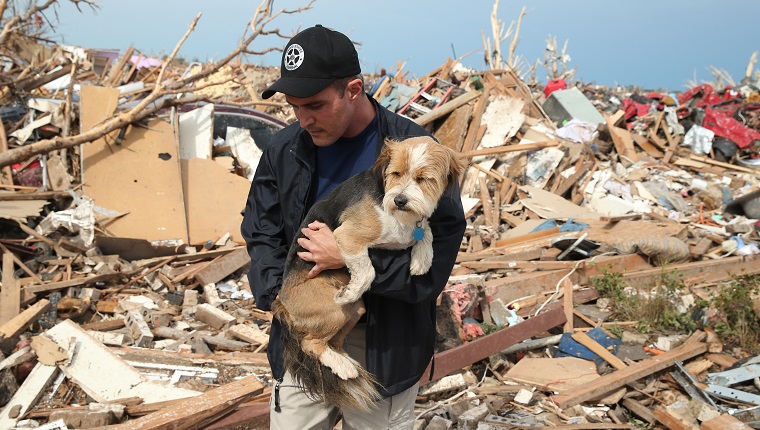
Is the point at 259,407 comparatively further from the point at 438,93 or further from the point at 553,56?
the point at 553,56

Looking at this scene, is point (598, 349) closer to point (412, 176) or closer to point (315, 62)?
point (412, 176)

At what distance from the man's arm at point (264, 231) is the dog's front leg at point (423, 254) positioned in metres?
0.65

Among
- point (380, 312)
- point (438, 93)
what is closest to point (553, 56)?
point (438, 93)

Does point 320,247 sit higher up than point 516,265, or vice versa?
point 320,247

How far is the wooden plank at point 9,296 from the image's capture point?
6258 mm

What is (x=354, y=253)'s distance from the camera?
234 cm

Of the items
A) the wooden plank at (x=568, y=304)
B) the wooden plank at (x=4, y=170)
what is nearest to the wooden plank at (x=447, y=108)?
the wooden plank at (x=568, y=304)

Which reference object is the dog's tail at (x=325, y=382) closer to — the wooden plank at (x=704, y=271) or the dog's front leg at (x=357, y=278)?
the dog's front leg at (x=357, y=278)

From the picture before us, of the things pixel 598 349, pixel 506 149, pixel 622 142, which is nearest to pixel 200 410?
pixel 598 349

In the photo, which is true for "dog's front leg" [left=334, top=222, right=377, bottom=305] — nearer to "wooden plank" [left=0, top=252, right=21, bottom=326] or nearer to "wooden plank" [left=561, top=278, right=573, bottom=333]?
"wooden plank" [left=561, top=278, right=573, bottom=333]

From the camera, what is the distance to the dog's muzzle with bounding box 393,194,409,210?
87.9 inches

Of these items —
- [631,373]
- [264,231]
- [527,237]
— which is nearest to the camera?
[264,231]

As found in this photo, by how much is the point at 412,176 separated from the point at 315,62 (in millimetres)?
593

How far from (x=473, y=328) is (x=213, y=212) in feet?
17.1
